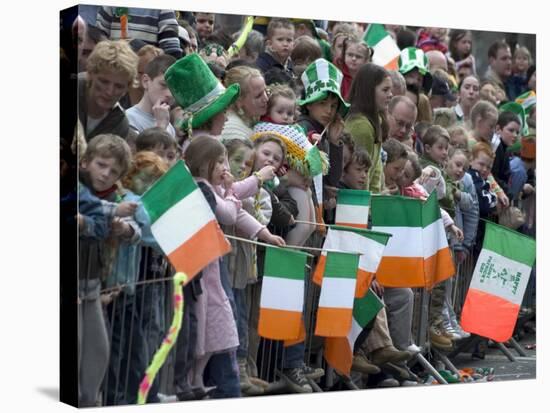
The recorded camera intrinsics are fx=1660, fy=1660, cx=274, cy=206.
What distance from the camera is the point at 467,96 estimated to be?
13.7 m

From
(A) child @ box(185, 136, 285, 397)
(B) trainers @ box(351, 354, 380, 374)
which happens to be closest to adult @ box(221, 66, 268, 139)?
→ (A) child @ box(185, 136, 285, 397)

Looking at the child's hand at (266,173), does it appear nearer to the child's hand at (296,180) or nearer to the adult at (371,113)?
the child's hand at (296,180)

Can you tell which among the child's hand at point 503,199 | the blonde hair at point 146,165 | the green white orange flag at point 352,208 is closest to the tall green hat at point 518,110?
the child's hand at point 503,199

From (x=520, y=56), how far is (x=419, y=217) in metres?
1.97

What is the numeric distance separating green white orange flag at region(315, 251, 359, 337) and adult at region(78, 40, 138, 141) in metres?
2.02

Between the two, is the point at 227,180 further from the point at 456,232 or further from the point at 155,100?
the point at 456,232

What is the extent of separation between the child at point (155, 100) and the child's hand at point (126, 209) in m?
0.57

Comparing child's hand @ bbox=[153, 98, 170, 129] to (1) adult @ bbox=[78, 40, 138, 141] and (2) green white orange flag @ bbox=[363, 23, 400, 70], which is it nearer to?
(1) adult @ bbox=[78, 40, 138, 141]

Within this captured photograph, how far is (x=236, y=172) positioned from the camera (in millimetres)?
11773

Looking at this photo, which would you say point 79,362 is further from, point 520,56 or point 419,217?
point 520,56

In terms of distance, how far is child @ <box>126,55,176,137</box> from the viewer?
1140 cm

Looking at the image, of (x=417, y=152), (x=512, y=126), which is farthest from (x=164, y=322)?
(x=512, y=126)

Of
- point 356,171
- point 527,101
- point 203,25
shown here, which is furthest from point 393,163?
point 203,25

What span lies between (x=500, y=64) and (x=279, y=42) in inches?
94.5
